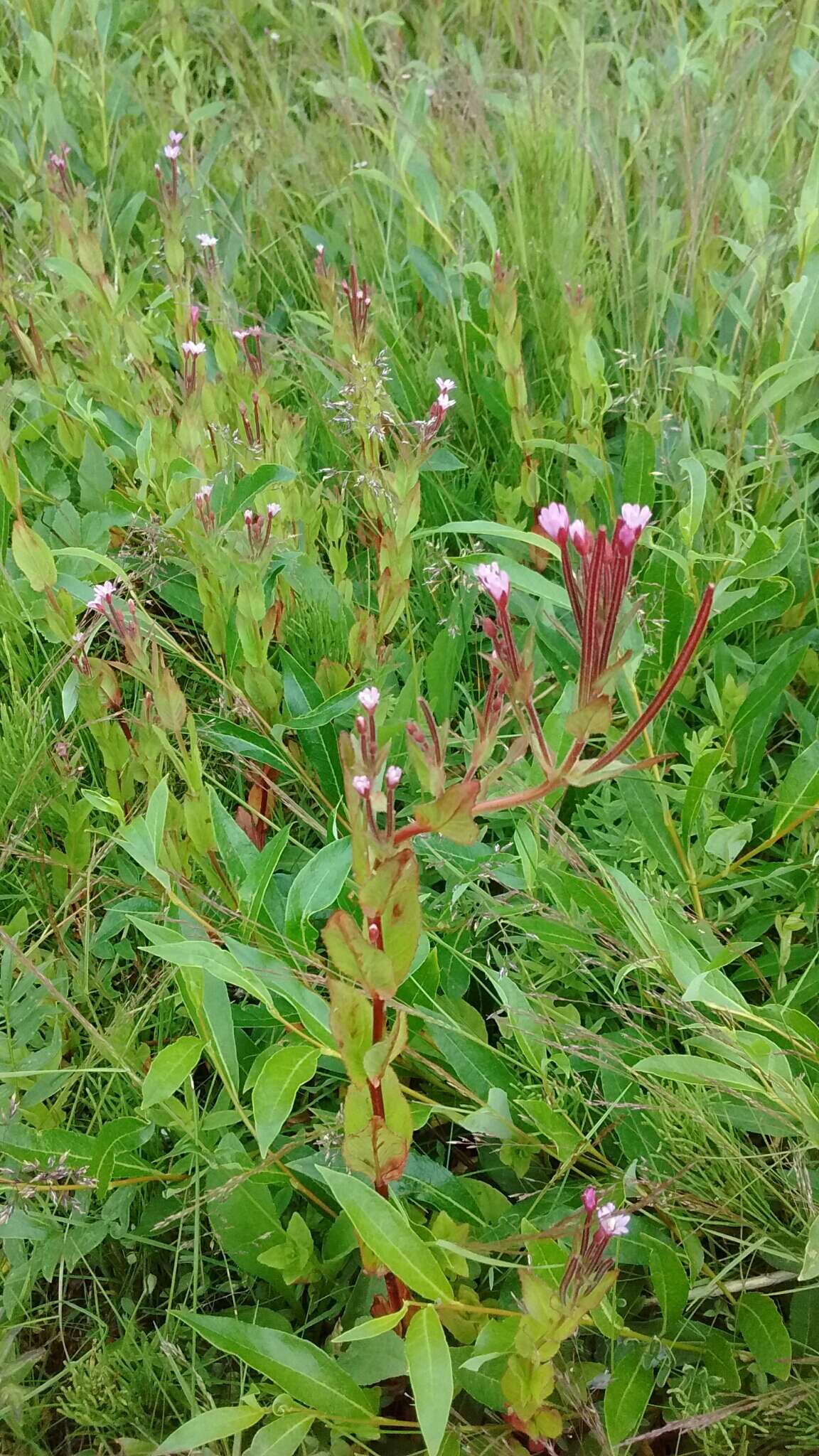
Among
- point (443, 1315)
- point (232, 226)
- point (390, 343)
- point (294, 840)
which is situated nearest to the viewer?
point (443, 1315)

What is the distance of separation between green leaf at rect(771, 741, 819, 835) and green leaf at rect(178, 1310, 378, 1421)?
69 cm

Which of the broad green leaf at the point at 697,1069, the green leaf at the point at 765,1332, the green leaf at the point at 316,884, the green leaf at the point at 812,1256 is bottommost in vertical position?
the green leaf at the point at 765,1332

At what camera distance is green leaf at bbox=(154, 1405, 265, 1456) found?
896 mm

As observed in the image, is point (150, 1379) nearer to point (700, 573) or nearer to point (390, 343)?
point (700, 573)

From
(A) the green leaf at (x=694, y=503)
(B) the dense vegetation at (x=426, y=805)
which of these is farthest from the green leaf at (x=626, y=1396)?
(A) the green leaf at (x=694, y=503)

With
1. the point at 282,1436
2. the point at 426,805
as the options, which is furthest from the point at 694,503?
the point at 282,1436

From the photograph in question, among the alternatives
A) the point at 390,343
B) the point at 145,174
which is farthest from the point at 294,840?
the point at 145,174

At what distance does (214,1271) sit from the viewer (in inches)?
45.0

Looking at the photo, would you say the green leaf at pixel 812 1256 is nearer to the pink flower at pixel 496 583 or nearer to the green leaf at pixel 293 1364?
the green leaf at pixel 293 1364

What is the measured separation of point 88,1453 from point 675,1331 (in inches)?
21.7

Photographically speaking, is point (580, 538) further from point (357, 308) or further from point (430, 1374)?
point (357, 308)

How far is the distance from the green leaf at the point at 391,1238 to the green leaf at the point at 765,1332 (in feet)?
0.97

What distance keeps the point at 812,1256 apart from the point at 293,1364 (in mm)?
441

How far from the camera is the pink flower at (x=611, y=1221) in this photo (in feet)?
2.73
